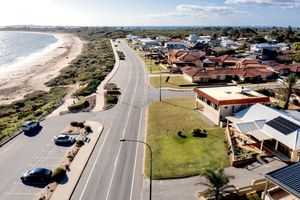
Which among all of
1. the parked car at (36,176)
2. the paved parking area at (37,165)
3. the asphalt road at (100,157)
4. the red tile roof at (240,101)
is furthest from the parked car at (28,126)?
the red tile roof at (240,101)

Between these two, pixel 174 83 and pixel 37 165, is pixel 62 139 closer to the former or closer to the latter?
pixel 37 165

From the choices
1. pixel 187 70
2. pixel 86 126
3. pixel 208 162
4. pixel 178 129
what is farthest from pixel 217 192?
pixel 187 70

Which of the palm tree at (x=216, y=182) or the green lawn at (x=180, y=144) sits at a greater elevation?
the palm tree at (x=216, y=182)

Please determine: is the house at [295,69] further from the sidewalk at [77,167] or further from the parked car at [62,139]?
the parked car at [62,139]

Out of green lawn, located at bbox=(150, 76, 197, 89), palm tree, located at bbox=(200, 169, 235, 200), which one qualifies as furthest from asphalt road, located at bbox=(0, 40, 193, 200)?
green lawn, located at bbox=(150, 76, 197, 89)

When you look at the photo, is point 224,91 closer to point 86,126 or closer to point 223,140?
point 223,140
